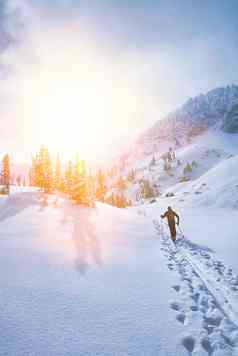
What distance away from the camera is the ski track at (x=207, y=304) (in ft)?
12.6

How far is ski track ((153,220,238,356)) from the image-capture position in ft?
12.6

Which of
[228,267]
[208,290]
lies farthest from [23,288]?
[228,267]

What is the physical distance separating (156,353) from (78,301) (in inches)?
91.8

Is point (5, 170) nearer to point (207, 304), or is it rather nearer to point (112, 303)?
point (112, 303)

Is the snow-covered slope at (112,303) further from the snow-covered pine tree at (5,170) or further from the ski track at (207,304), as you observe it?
the snow-covered pine tree at (5,170)

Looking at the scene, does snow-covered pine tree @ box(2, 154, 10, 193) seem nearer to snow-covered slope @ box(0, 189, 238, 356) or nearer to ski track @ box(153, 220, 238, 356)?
snow-covered slope @ box(0, 189, 238, 356)

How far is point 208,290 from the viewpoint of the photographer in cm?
634

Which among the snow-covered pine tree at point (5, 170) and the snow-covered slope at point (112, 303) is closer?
the snow-covered slope at point (112, 303)

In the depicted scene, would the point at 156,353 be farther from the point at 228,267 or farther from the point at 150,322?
the point at 228,267

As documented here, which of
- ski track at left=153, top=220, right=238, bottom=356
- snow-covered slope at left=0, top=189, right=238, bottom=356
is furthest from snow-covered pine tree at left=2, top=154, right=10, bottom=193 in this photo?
ski track at left=153, top=220, right=238, bottom=356

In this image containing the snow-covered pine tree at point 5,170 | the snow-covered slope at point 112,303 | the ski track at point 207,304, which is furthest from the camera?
the snow-covered pine tree at point 5,170

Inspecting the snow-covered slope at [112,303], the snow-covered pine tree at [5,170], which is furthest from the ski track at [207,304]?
the snow-covered pine tree at [5,170]

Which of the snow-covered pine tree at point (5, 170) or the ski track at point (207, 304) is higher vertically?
the snow-covered pine tree at point (5, 170)

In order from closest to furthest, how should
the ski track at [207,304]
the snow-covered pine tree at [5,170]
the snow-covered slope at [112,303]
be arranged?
1. the snow-covered slope at [112,303]
2. the ski track at [207,304]
3. the snow-covered pine tree at [5,170]
